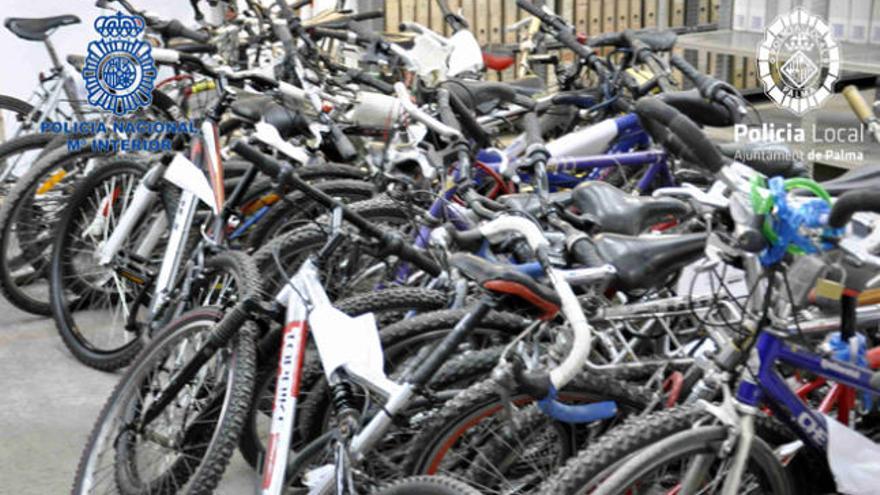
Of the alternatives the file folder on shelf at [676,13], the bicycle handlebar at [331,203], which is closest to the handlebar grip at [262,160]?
the bicycle handlebar at [331,203]

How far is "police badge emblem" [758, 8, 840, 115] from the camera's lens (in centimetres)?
488

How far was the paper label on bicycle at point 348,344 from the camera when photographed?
2410mm

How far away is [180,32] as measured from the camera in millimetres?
4461

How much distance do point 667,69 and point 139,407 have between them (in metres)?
2.16

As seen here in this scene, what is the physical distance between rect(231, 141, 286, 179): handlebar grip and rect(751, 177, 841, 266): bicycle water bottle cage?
1.16 m

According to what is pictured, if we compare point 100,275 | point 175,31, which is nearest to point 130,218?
point 100,275

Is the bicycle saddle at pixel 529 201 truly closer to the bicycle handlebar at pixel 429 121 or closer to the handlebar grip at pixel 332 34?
the bicycle handlebar at pixel 429 121

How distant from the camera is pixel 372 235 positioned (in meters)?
2.69

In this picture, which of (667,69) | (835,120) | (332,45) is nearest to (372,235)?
(667,69)

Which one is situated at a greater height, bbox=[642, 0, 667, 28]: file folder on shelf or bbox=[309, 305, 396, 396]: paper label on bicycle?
bbox=[642, 0, 667, 28]: file folder on shelf

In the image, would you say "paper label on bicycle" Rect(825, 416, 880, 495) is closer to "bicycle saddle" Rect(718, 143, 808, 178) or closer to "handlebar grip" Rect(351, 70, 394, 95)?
"bicycle saddle" Rect(718, 143, 808, 178)

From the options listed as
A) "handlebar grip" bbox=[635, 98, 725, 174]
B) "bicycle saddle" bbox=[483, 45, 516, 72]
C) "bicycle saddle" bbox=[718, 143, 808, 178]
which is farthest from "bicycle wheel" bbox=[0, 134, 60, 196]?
"handlebar grip" bbox=[635, 98, 725, 174]

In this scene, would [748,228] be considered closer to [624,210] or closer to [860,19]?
[624,210]

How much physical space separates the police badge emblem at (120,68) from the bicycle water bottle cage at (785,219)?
9.91 ft
